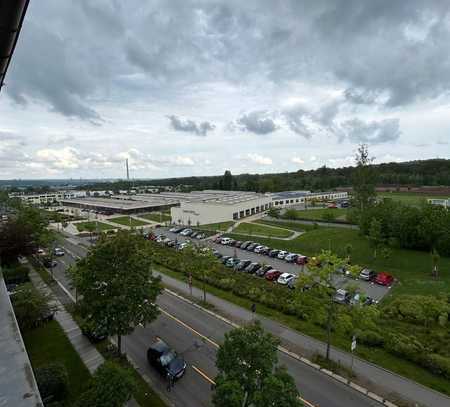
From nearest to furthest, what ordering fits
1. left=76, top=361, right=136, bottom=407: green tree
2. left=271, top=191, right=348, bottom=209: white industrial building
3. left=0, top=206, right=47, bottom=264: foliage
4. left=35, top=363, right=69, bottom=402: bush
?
left=76, top=361, right=136, bottom=407: green tree, left=35, top=363, right=69, bottom=402: bush, left=0, top=206, right=47, bottom=264: foliage, left=271, top=191, right=348, bottom=209: white industrial building

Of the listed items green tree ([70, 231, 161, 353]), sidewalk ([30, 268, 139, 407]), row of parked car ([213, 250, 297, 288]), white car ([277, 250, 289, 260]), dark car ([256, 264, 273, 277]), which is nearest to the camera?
green tree ([70, 231, 161, 353])

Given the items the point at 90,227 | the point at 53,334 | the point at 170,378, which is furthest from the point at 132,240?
the point at 90,227

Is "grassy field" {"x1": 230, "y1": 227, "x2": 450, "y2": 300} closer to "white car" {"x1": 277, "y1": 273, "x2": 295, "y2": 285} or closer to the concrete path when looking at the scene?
"white car" {"x1": 277, "y1": 273, "x2": 295, "y2": 285}

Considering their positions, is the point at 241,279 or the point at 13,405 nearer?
the point at 13,405

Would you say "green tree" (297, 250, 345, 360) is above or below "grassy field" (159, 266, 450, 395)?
above

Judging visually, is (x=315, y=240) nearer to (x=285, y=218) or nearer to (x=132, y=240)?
(x=285, y=218)

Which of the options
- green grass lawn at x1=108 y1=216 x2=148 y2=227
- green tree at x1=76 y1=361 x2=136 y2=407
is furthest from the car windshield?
green grass lawn at x1=108 y1=216 x2=148 y2=227

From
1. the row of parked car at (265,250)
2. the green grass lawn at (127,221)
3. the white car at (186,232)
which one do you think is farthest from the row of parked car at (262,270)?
the green grass lawn at (127,221)
